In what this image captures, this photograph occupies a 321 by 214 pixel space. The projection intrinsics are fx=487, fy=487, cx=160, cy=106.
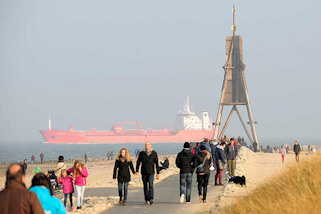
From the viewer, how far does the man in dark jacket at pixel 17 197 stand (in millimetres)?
4754

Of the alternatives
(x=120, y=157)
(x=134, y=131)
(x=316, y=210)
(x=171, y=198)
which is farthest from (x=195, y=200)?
(x=134, y=131)

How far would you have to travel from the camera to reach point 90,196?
44.9ft

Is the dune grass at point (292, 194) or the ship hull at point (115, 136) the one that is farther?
the ship hull at point (115, 136)

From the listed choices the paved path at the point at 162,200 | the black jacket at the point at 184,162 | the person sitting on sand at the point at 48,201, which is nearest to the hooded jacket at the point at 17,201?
the person sitting on sand at the point at 48,201

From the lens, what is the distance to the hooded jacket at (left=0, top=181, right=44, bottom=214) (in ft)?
15.6

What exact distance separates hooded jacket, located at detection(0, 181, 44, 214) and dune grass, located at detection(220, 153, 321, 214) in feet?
11.5

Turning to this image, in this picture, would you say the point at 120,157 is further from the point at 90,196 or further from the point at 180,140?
the point at 180,140

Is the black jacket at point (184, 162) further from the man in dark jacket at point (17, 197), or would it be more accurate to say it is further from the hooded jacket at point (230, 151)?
the man in dark jacket at point (17, 197)

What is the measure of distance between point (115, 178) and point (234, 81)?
3427 cm

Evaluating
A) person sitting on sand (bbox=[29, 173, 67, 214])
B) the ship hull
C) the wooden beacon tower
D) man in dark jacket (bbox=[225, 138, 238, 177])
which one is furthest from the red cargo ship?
person sitting on sand (bbox=[29, 173, 67, 214])

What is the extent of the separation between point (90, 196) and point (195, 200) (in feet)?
11.1

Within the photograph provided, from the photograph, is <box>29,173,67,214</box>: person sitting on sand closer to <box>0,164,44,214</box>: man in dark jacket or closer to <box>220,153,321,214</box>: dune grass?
<box>0,164,44,214</box>: man in dark jacket

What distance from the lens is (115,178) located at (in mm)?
10664

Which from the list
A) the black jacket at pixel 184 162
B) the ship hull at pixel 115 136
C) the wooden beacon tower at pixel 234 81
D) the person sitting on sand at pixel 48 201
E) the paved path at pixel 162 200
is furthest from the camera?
the ship hull at pixel 115 136
